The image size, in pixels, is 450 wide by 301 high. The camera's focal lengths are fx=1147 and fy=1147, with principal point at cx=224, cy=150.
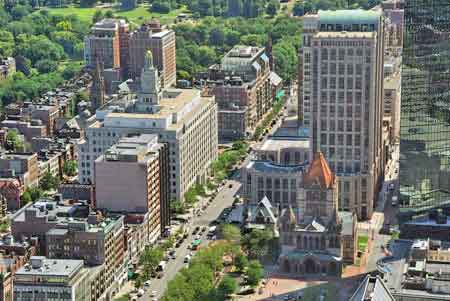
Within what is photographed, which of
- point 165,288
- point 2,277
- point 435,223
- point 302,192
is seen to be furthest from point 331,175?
point 2,277

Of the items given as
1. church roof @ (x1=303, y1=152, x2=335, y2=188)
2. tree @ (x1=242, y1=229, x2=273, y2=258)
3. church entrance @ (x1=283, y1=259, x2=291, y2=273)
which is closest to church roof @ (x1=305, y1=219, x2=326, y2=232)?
church roof @ (x1=303, y1=152, x2=335, y2=188)

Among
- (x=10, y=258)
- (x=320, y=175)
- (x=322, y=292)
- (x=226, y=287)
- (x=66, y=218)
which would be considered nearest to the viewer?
(x=226, y=287)

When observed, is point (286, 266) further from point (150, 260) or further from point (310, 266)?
point (150, 260)

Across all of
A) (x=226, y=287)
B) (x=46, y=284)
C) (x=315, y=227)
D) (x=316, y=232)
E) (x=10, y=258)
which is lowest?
(x=226, y=287)

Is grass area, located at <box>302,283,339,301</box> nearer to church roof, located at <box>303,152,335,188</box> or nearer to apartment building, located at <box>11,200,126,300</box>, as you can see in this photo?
church roof, located at <box>303,152,335,188</box>

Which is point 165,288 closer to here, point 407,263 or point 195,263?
point 195,263

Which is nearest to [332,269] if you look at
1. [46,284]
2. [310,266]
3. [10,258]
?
[310,266]

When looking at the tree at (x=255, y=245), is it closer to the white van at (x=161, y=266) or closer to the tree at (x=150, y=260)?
the white van at (x=161, y=266)
